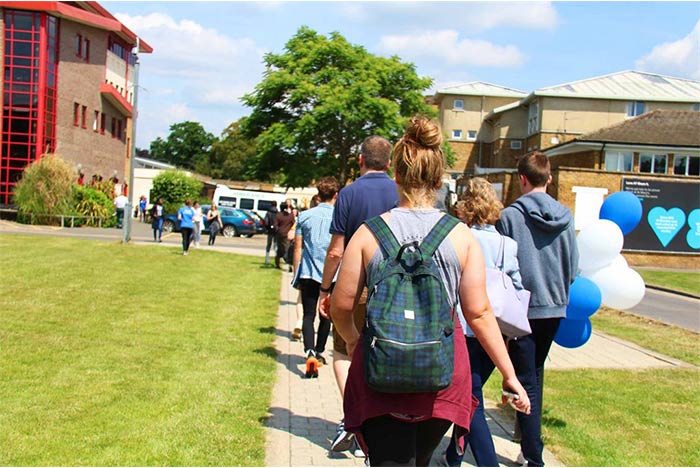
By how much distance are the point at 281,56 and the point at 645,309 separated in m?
29.1

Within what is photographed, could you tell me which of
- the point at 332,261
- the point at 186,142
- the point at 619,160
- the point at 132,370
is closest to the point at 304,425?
the point at 332,261

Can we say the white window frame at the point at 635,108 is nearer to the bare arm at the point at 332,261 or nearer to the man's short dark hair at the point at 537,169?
the man's short dark hair at the point at 537,169

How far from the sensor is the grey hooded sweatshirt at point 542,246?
4.66 meters

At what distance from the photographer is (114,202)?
39.2 metres

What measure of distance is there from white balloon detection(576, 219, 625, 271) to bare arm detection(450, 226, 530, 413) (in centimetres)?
303

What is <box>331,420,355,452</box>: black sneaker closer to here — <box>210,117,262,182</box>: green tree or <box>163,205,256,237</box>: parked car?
<box>163,205,256,237</box>: parked car

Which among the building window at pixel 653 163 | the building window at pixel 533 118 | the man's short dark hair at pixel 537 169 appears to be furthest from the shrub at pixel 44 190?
the man's short dark hair at pixel 537 169

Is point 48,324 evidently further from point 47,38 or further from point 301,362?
point 47,38

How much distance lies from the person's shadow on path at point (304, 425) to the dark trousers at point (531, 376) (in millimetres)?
1227

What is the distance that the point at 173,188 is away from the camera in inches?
1918

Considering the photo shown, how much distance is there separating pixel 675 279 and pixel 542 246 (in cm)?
1977

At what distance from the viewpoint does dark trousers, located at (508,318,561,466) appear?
4617mm

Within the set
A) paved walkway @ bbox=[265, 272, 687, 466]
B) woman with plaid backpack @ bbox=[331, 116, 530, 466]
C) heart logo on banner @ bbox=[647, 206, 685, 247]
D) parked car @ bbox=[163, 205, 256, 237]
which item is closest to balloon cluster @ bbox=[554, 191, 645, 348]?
paved walkway @ bbox=[265, 272, 687, 466]

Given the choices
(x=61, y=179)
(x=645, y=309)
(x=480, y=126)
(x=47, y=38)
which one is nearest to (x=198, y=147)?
(x=480, y=126)
